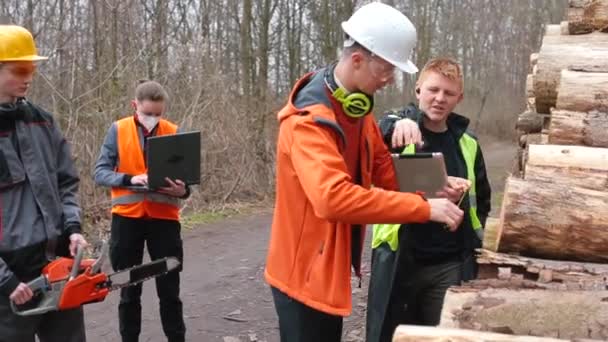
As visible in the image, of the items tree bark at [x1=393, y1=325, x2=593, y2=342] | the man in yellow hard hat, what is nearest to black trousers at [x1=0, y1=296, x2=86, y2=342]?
the man in yellow hard hat

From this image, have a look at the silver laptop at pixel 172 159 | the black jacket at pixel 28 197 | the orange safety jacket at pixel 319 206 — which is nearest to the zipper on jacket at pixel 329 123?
the orange safety jacket at pixel 319 206

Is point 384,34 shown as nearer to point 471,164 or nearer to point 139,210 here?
point 471,164

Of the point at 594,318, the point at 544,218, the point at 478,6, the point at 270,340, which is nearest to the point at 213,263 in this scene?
the point at 270,340

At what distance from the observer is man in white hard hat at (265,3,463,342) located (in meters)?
2.71

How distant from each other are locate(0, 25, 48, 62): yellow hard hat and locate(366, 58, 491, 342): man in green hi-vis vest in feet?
6.18

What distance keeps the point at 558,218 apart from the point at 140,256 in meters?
3.09

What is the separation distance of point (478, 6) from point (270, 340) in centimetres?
2949

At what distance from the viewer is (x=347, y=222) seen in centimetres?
274

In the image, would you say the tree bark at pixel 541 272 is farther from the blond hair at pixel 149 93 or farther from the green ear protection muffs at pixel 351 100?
the blond hair at pixel 149 93

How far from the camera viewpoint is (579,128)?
4297 mm

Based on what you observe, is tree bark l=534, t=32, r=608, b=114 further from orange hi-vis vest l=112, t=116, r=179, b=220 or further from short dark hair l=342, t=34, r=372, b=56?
orange hi-vis vest l=112, t=116, r=179, b=220

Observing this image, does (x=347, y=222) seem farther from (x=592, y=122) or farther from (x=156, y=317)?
(x=156, y=317)

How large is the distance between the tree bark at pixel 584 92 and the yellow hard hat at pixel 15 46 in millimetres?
3227

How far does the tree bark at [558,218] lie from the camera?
10.3 ft
